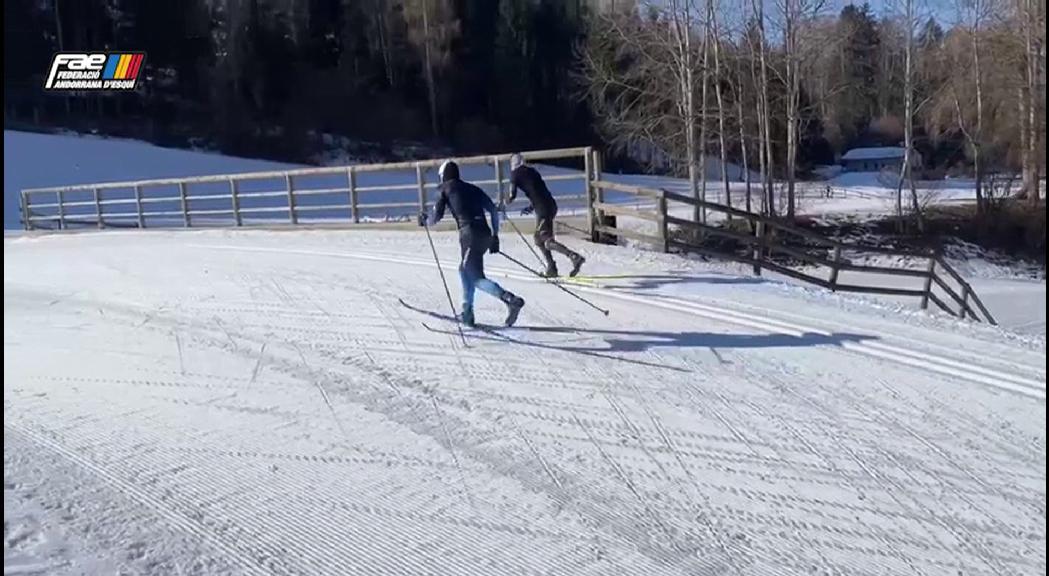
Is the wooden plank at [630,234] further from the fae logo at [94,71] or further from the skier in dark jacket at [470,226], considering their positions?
the fae logo at [94,71]

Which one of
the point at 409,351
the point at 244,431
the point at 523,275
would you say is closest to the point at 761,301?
the point at 523,275

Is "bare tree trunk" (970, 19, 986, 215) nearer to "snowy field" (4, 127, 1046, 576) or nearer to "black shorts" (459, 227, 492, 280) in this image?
"snowy field" (4, 127, 1046, 576)

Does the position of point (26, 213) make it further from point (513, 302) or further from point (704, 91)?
point (513, 302)

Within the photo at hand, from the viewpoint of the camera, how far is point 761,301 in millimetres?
10789

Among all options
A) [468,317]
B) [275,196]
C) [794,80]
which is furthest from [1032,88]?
[468,317]

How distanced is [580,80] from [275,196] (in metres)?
23.1

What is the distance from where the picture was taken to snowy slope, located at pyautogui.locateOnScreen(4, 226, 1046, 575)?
4.77 meters

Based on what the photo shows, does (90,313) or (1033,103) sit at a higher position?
(1033,103)

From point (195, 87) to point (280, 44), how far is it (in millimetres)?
5187

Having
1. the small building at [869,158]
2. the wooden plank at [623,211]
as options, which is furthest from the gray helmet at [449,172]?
the small building at [869,158]

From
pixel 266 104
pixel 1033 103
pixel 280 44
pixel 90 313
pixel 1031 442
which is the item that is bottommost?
pixel 1031 442

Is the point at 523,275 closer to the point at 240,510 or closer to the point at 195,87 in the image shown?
the point at 240,510

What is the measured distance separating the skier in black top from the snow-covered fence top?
2.62 m

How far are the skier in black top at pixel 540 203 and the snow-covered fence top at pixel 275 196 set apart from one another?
2623mm
